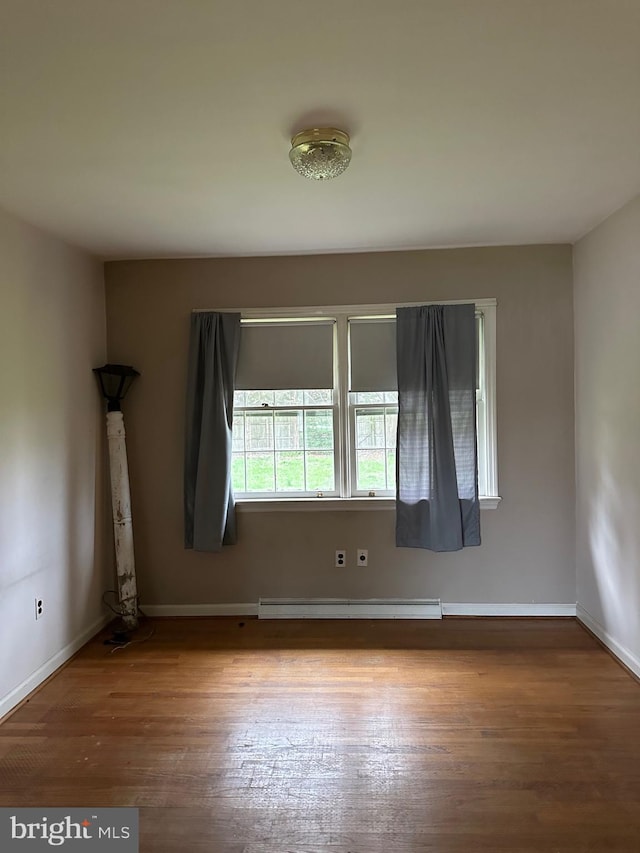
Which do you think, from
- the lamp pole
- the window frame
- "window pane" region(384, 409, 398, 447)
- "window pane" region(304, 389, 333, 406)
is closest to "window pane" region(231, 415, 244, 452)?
the window frame

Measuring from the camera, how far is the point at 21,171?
2.23 m

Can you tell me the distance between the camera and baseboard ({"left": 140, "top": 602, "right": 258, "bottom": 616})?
11.9 feet

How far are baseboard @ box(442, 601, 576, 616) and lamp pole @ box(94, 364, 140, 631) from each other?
2151 millimetres

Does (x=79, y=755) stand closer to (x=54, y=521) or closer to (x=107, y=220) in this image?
(x=54, y=521)

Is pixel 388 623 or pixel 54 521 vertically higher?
pixel 54 521

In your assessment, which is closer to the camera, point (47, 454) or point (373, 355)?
point (47, 454)

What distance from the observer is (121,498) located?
339 cm

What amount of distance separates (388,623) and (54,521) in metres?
2.24

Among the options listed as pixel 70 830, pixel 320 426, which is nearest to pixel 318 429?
pixel 320 426

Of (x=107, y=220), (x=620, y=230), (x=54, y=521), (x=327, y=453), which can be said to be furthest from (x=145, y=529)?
(x=620, y=230)

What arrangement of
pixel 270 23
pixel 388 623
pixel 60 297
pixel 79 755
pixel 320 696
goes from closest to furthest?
pixel 270 23, pixel 79 755, pixel 320 696, pixel 60 297, pixel 388 623

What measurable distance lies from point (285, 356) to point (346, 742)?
2.35 meters

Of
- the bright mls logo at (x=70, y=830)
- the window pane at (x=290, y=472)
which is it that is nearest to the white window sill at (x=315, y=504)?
the window pane at (x=290, y=472)

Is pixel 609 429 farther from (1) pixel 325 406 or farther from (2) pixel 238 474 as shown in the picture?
(2) pixel 238 474
